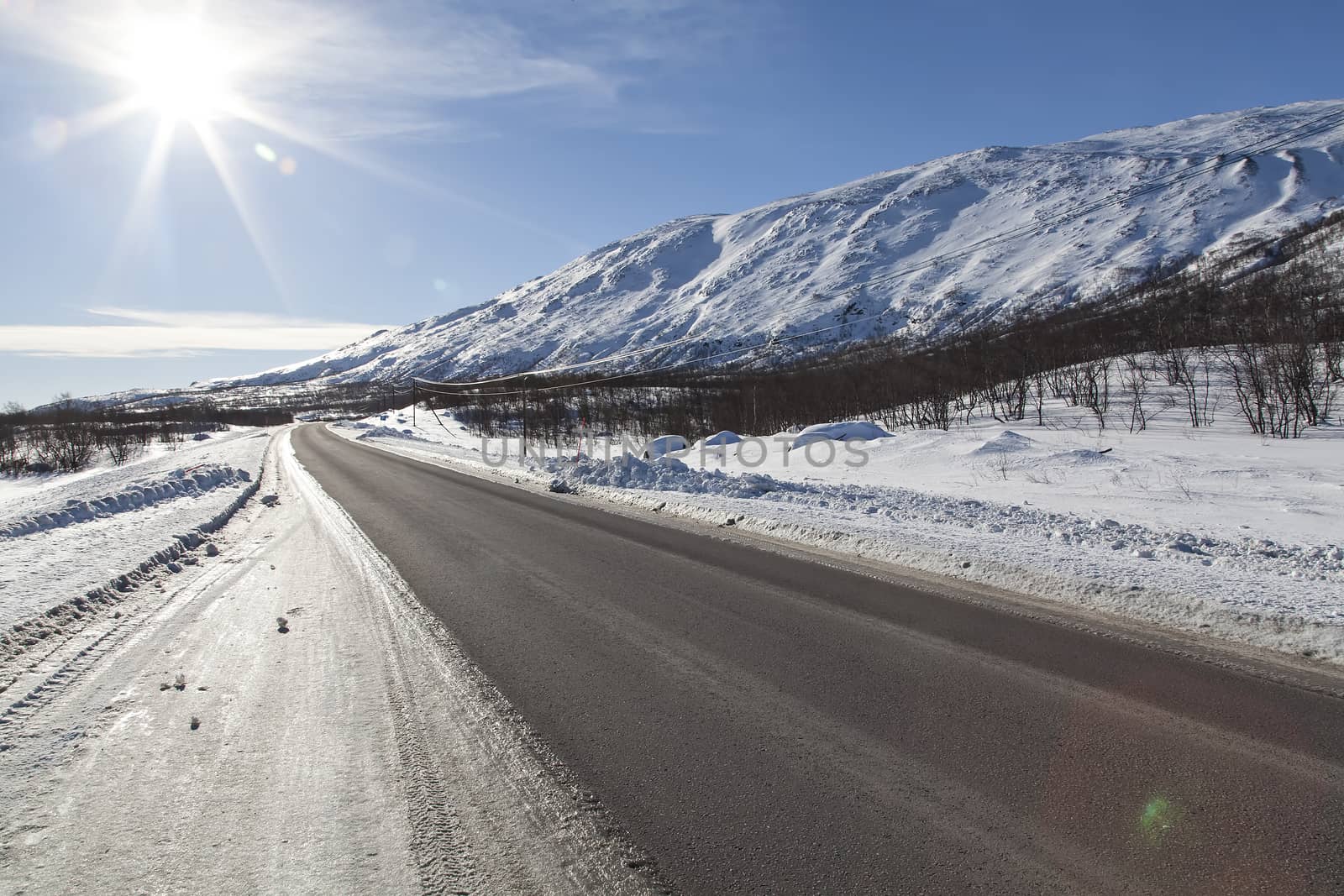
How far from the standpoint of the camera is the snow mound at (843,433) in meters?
20.0

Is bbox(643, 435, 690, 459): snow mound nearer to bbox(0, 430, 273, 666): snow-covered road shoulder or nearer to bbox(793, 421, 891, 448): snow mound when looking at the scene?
bbox(793, 421, 891, 448): snow mound

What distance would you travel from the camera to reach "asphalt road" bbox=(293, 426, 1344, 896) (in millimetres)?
2449

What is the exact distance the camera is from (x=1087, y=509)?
9422mm

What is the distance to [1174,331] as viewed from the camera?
29422mm

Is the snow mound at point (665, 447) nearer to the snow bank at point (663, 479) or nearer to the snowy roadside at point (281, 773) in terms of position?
the snow bank at point (663, 479)

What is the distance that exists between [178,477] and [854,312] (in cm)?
19234

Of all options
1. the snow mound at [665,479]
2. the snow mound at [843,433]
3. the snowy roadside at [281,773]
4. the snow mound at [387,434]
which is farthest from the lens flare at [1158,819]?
the snow mound at [387,434]

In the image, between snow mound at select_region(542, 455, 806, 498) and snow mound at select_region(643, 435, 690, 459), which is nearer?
snow mound at select_region(542, 455, 806, 498)

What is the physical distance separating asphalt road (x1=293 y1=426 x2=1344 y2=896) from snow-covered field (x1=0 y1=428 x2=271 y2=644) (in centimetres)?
290

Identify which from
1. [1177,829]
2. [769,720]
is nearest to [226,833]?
[769,720]

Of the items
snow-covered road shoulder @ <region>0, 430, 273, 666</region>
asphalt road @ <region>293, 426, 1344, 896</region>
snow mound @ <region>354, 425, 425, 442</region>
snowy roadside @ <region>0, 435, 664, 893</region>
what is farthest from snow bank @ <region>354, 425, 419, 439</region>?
asphalt road @ <region>293, 426, 1344, 896</region>

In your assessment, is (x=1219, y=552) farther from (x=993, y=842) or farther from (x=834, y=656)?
(x=993, y=842)

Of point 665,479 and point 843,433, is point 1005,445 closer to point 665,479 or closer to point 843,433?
point 843,433

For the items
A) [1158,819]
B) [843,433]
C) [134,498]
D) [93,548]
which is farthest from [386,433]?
[1158,819]
